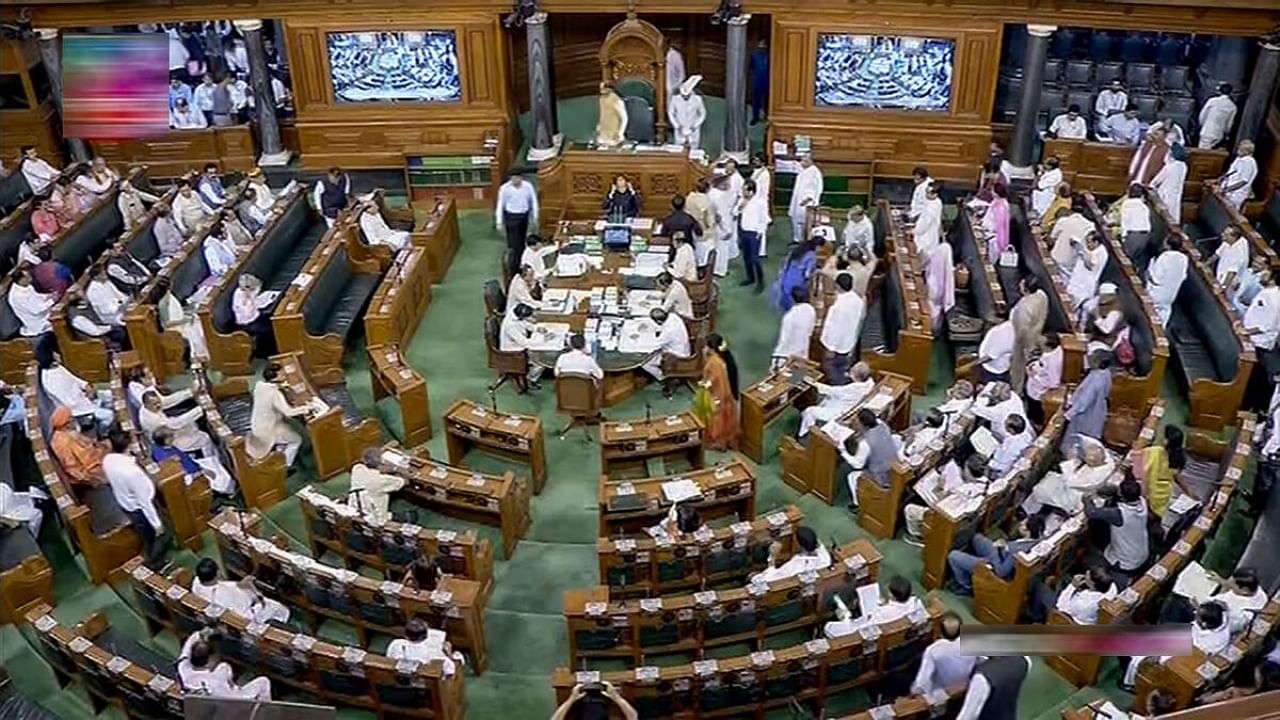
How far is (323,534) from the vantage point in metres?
11.1

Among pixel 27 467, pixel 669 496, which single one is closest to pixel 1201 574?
pixel 669 496

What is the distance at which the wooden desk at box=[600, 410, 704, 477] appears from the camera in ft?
38.7

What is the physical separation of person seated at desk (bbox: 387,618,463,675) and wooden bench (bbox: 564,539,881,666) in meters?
1.03

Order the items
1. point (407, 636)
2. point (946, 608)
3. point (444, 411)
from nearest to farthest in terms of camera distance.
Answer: point (407, 636) < point (946, 608) < point (444, 411)

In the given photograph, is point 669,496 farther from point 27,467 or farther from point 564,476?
point 27,467

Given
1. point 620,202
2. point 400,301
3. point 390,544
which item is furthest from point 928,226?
point 390,544

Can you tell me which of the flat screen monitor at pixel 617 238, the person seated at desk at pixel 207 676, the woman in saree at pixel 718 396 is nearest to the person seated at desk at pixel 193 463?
the person seated at desk at pixel 207 676

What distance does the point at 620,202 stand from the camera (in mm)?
15906

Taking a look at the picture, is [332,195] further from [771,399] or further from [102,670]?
[102,670]

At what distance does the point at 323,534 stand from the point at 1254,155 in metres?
13.6

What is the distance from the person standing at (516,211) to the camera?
606 inches

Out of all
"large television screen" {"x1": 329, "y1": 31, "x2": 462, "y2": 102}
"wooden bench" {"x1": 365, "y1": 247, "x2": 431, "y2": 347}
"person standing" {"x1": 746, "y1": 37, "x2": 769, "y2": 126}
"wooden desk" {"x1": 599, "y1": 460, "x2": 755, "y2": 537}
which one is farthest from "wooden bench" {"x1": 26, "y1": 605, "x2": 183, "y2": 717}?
"person standing" {"x1": 746, "y1": 37, "x2": 769, "y2": 126}

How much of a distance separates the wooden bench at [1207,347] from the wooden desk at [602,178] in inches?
249

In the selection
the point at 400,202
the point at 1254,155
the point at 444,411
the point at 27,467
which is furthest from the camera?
the point at 400,202
